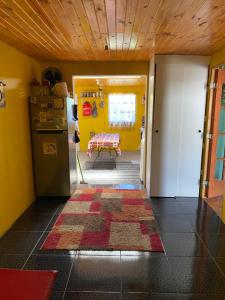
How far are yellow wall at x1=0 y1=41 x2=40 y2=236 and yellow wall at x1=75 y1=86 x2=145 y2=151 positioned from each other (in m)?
4.53

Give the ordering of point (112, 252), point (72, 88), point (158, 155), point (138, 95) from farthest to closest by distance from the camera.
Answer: point (138, 95) < point (72, 88) < point (158, 155) < point (112, 252)

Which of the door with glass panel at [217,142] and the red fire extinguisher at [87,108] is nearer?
the door with glass panel at [217,142]

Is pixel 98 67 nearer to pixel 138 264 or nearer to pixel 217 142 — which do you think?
pixel 217 142

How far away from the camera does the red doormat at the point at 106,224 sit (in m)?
2.36

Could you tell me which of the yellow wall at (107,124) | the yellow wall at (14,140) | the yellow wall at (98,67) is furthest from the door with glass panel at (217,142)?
the yellow wall at (107,124)

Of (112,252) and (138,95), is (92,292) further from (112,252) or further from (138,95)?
(138,95)

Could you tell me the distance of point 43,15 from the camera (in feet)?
6.13

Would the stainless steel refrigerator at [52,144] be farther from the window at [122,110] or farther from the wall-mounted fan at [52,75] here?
the window at [122,110]

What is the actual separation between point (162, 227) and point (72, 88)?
2.71 meters

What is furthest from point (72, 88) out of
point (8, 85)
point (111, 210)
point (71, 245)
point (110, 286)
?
point (110, 286)

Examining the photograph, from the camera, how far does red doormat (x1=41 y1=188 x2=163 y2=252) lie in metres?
2.36

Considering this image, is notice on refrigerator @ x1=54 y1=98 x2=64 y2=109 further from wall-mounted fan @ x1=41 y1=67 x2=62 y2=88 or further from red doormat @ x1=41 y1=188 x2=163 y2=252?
red doormat @ x1=41 y1=188 x2=163 y2=252

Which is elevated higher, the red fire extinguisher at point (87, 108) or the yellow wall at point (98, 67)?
the yellow wall at point (98, 67)

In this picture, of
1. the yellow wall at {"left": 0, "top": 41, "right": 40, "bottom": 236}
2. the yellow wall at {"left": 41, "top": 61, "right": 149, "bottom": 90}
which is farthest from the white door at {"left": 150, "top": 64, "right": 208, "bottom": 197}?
the yellow wall at {"left": 0, "top": 41, "right": 40, "bottom": 236}
